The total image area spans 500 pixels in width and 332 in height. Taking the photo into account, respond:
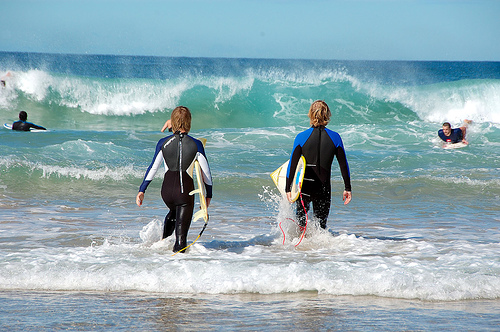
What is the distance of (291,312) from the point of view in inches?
160

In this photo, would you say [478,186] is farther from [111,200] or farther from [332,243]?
[111,200]

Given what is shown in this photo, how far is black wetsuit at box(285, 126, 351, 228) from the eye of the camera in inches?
225

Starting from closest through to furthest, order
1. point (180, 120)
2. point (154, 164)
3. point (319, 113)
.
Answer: point (180, 120)
point (154, 164)
point (319, 113)

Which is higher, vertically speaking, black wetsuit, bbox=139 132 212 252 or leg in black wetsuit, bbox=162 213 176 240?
black wetsuit, bbox=139 132 212 252

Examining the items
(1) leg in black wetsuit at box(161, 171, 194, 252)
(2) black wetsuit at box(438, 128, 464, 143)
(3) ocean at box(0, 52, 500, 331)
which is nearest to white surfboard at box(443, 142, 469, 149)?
(2) black wetsuit at box(438, 128, 464, 143)

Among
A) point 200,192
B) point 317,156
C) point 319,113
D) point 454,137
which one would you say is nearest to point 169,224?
point 200,192

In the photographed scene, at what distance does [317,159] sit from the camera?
575cm

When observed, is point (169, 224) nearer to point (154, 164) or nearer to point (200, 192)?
point (200, 192)

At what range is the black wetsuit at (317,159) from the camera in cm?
573

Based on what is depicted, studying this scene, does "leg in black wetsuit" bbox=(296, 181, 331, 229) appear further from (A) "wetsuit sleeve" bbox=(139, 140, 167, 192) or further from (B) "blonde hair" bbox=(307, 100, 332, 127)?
(A) "wetsuit sleeve" bbox=(139, 140, 167, 192)

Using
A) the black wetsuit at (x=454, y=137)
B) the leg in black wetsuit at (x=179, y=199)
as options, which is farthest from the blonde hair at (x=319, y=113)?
the black wetsuit at (x=454, y=137)

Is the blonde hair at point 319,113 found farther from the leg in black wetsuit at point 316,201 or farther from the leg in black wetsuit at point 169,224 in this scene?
the leg in black wetsuit at point 169,224

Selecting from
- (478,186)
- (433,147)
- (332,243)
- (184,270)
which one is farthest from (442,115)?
(184,270)

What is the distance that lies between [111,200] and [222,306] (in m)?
5.10
